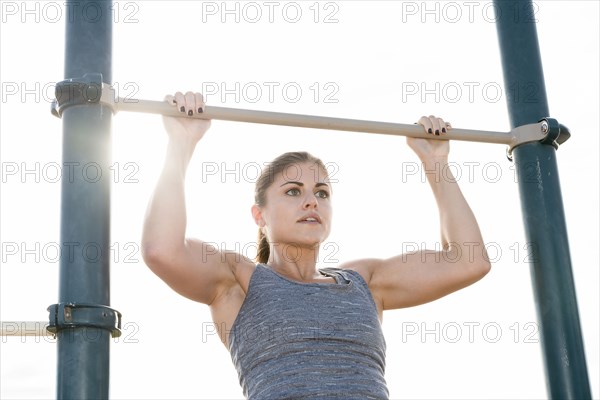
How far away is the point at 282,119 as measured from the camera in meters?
1.97

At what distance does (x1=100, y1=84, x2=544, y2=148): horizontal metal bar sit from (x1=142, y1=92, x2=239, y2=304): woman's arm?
0.16 ft

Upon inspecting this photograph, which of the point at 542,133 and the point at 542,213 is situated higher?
the point at 542,133

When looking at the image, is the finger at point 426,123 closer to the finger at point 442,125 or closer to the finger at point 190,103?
the finger at point 442,125

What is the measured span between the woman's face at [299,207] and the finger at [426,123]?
31 cm

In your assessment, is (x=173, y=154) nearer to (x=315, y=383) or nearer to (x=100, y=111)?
(x=100, y=111)

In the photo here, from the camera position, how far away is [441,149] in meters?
2.37

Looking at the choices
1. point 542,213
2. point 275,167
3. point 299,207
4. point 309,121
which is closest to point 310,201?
point 299,207

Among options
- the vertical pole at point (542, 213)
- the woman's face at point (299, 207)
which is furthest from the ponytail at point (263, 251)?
the vertical pole at point (542, 213)

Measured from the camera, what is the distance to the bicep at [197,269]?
1.89 metres

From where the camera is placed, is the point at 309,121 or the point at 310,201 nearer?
the point at 309,121

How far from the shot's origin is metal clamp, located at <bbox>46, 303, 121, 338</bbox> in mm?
1611

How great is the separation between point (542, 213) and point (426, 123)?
39 cm

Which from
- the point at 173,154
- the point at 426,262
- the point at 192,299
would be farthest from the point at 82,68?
the point at 426,262

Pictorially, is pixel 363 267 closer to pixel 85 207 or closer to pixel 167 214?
pixel 167 214
